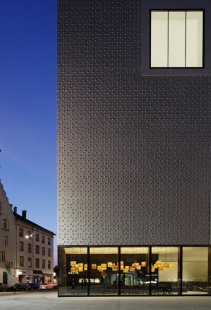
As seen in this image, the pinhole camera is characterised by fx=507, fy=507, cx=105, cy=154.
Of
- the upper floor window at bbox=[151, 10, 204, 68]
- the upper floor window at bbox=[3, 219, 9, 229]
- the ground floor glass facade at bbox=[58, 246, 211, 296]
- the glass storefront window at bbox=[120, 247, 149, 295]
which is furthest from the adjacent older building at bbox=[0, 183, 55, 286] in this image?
the upper floor window at bbox=[151, 10, 204, 68]

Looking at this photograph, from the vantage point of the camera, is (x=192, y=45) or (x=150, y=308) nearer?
(x=150, y=308)

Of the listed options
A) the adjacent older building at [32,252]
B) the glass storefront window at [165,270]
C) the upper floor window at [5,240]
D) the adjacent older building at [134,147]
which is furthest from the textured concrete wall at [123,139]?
the adjacent older building at [32,252]

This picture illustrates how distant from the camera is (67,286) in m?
34.1

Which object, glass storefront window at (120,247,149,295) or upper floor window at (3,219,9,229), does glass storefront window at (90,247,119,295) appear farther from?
upper floor window at (3,219,9,229)

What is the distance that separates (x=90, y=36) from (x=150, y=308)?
19.0 meters

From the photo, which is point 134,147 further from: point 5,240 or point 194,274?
point 5,240

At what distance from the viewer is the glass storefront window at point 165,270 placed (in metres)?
34.2

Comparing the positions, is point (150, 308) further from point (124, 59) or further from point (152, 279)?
point (124, 59)

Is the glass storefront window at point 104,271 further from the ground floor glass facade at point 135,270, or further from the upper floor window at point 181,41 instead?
the upper floor window at point 181,41

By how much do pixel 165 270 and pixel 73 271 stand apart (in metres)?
6.22

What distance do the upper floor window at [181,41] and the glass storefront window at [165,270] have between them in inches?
500

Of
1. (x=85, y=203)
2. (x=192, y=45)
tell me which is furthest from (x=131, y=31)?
(x=85, y=203)

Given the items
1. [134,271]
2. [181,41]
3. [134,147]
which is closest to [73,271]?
[134,271]

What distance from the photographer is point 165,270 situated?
113 ft
